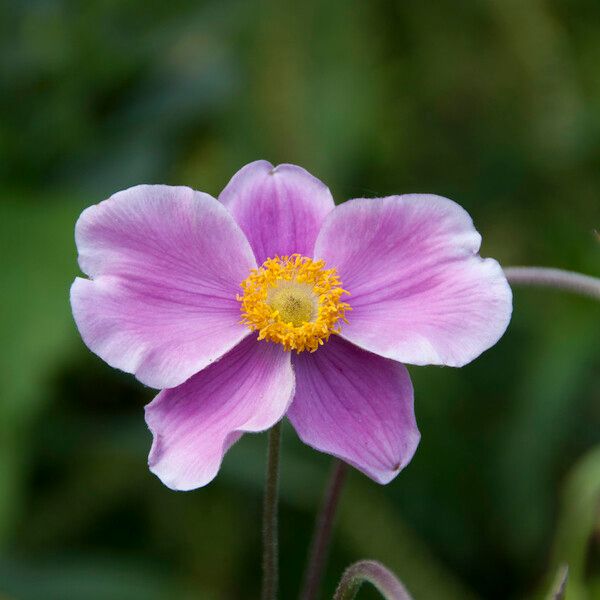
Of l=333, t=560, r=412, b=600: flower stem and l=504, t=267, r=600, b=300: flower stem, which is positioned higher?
l=504, t=267, r=600, b=300: flower stem

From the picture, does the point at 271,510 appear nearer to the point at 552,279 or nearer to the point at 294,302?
the point at 294,302

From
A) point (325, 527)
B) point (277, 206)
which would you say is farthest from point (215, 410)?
point (277, 206)

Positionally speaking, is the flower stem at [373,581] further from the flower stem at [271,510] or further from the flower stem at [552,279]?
the flower stem at [552,279]

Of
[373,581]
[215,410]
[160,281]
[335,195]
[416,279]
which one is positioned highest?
[335,195]

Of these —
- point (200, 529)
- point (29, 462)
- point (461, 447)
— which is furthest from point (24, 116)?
point (461, 447)

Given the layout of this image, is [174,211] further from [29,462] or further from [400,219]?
[29,462]

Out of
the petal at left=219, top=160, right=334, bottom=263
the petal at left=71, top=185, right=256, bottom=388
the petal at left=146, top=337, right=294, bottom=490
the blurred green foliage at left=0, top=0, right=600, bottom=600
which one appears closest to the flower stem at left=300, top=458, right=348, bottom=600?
the petal at left=146, top=337, right=294, bottom=490

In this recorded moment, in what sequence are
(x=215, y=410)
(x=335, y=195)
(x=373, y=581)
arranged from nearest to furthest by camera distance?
(x=373, y=581), (x=215, y=410), (x=335, y=195)

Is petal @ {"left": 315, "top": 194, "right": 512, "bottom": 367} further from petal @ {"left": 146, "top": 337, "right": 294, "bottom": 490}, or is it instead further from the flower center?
petal @ {"left": 146, "top": 337, "right": 294, "bottom": 490}

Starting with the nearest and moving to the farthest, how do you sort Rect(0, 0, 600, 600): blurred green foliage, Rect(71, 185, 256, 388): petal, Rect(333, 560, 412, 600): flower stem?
1. Rect(333, 560, 412, 600): flower stem
2. Rect(71, 185, 256, 388): petal
3. Rect(0, 0, 600, 600): blurred green foliage
